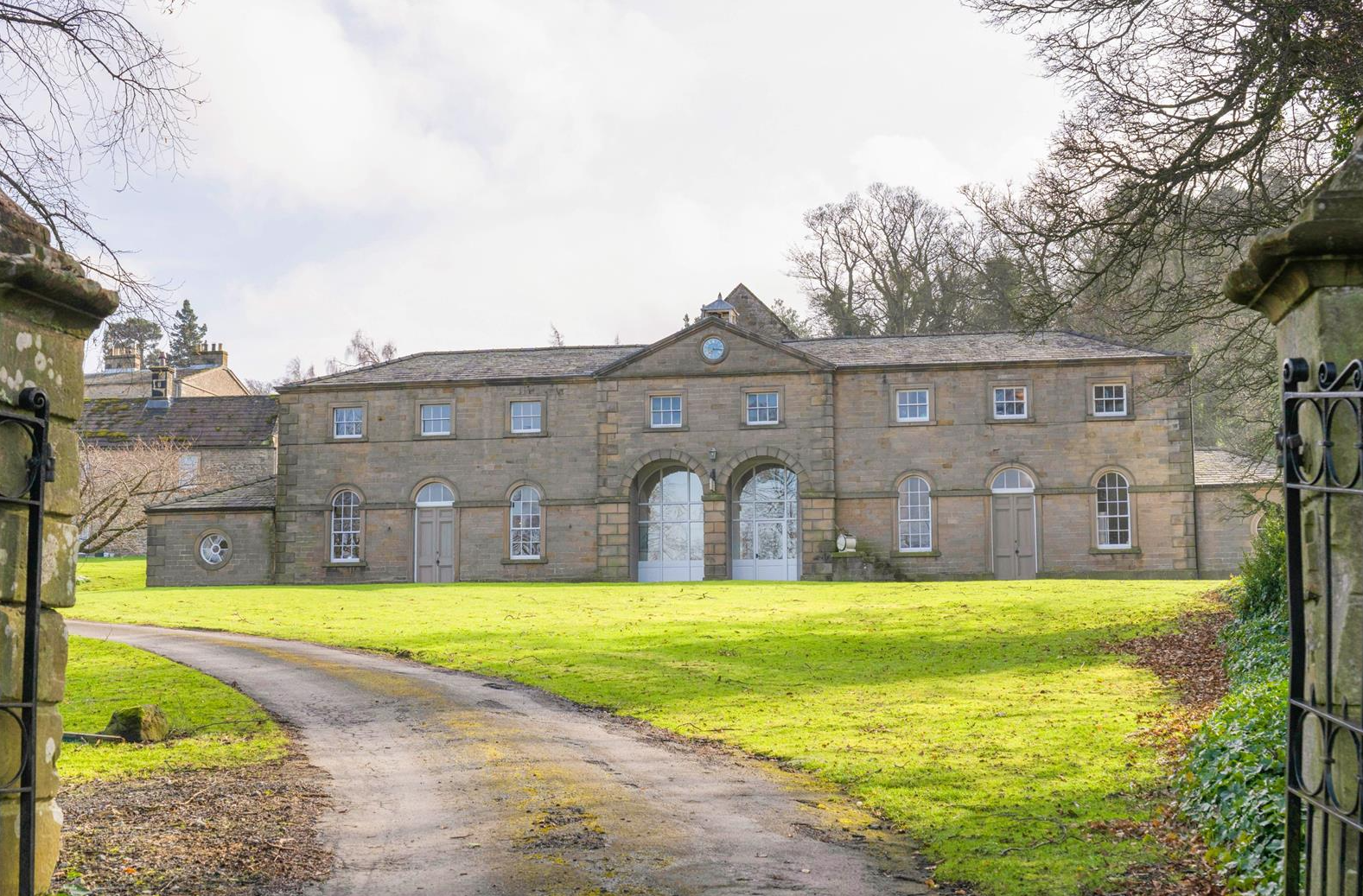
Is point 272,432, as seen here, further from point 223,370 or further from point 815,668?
point 815,668

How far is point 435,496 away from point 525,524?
9.32 ft

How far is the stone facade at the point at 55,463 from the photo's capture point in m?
5.41

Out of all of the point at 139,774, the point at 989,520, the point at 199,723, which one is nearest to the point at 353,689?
the point at 199,723

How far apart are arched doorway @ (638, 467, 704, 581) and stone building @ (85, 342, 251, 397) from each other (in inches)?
1116

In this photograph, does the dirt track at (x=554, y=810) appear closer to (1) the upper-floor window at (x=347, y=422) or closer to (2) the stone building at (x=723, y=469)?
(2) the stone building at (x=723, y=469)

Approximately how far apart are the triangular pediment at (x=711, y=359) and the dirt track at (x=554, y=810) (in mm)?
21834

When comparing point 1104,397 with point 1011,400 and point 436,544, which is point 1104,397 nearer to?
point 1011,400

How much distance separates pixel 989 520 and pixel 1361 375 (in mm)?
30622

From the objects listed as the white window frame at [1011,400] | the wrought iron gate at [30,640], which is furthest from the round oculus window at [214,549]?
the wrought iron gate at [30,640]

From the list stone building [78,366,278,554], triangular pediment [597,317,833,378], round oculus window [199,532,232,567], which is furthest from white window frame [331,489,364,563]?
stone building [78,366,278,554]

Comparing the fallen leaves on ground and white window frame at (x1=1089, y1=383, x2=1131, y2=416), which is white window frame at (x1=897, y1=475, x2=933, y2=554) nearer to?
white window frame at (x1=1089, y1=383, x2=1131, y2=416)

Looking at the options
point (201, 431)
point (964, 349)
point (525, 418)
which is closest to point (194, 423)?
point (201, 431)

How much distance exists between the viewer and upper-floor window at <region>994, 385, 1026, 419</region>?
3459 cm

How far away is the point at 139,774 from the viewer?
33.3 feet
